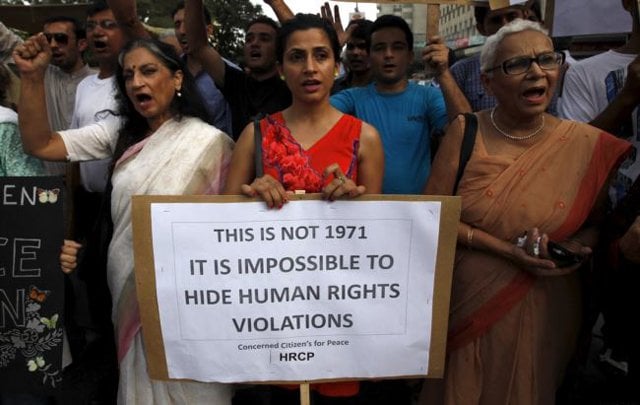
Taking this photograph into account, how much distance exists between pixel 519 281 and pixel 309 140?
3.00 ft

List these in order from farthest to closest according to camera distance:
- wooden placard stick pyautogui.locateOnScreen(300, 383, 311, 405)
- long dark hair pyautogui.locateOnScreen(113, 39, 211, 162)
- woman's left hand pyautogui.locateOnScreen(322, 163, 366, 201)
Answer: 1. long dark hair pyautogui.locateOnScreen(113, 39, 211, 162)
2. wooden placard stick pyautogui.locateOnScreen(300, 383, 311, 405)
3. woman's left hand pyautogui.locateOnScreen(322, 163, 366, 201)

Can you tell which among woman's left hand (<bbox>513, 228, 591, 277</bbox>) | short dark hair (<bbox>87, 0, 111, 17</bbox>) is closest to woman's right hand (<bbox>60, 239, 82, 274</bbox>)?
woman's left hand (<bbox>513, 228, 591, 277</bbox>)

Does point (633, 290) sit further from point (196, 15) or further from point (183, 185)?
point (196, 15)

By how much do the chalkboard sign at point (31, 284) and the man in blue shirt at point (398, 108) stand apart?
1.47 metres

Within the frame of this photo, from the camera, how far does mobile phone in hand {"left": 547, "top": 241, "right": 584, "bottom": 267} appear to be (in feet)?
6.41

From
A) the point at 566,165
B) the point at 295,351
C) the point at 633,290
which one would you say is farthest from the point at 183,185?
the point at 633,290

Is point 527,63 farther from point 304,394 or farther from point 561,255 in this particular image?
point 304,394

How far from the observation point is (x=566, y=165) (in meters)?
2.08

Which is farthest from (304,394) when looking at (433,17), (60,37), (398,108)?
(60,37)

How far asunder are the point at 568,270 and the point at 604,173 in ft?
1.19

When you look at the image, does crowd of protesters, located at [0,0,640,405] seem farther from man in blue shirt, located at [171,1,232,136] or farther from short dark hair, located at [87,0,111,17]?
short dark hair, located at [87,0,111,17]

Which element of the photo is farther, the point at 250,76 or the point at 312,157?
the point at 250,76

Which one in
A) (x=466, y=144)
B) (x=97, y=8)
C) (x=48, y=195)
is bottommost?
(x=48, y=195)

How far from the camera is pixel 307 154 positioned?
2.17m
